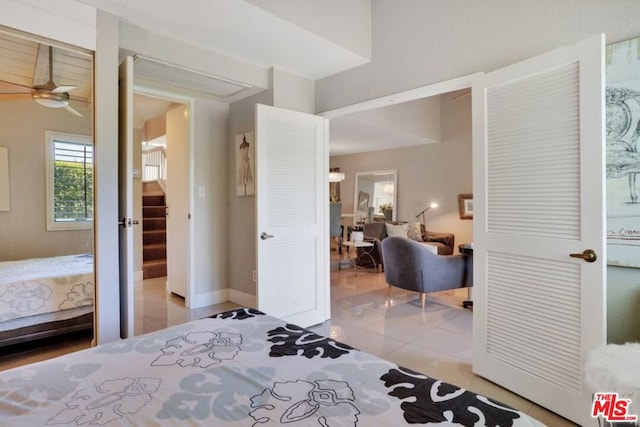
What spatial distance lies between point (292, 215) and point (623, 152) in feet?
7.93

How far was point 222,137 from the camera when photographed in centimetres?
414

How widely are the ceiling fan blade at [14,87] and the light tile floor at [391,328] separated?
1.98 m

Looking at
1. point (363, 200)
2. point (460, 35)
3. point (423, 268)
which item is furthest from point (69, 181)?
point (363, 200)

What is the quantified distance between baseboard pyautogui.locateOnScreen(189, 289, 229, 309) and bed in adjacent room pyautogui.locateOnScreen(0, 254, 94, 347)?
4.27 feet

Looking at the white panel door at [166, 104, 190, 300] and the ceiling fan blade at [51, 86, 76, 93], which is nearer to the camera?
the ceiling fan blade at [51, 86, 76, 93]

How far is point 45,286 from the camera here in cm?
262

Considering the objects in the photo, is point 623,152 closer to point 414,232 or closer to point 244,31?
point 244,31

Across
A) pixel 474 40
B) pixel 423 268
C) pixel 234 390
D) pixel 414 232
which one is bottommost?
pixel 423 268

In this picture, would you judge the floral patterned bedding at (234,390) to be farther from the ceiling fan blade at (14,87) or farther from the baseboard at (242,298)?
the baseboard at (242,298)

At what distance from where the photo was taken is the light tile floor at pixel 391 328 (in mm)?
2406

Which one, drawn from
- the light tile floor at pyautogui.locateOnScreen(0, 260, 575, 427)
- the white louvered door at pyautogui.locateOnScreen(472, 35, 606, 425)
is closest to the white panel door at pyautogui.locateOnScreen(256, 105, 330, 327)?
the light tile floor at pyautogui.locateOnScreen(0, 260, 575, 427)

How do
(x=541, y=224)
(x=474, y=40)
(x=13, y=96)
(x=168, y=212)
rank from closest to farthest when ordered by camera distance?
(x=541, y=224) < (x=474, y=40) < (x=13, y=96) < (x=168, y=212)

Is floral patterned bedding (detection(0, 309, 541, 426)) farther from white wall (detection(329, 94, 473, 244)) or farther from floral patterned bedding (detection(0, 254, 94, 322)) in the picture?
white wall (detection(329, 94, 473, 244))

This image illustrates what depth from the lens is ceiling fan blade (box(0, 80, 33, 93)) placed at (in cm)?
247
